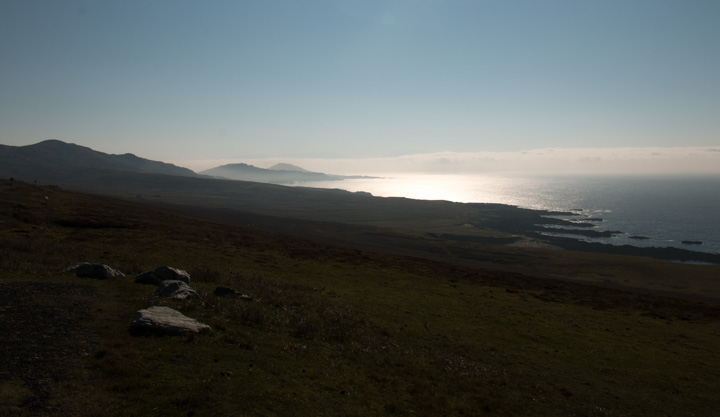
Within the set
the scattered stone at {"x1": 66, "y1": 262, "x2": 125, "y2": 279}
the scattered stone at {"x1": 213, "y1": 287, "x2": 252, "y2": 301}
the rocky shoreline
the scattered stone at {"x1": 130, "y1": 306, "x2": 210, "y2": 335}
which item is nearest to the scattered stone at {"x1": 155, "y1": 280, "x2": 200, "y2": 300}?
the scattered stone at {"x1": 213, "y1": 287, "x2": 252, "y2": 301}

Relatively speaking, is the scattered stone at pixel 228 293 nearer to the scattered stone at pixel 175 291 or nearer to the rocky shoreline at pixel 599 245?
the scattered stone at pixel 175 291

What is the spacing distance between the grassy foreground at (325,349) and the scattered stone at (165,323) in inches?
19.3

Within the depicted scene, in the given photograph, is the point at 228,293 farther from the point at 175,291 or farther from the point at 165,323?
the point at 165,323

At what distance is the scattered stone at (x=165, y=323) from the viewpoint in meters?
14.0

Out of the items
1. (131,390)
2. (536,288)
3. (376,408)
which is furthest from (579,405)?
(536,288)

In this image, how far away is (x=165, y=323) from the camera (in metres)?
14.3

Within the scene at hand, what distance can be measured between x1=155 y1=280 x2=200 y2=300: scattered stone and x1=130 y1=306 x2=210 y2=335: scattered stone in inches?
119

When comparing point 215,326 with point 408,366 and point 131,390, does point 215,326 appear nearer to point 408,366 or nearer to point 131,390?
point 131,390

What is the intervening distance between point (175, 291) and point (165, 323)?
4822mm

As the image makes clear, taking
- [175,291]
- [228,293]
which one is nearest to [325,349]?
[228,293]

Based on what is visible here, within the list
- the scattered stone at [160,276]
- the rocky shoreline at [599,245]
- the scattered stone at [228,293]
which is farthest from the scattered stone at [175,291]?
the rocky shoreline at [599,245]

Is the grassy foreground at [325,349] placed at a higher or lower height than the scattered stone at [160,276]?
lower

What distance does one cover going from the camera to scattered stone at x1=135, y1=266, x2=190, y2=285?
839 inches

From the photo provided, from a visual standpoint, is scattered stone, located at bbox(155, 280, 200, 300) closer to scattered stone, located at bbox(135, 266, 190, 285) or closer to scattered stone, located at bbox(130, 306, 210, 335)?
Result: scattered stone, located at bbox(135, 266, 190, 285)
